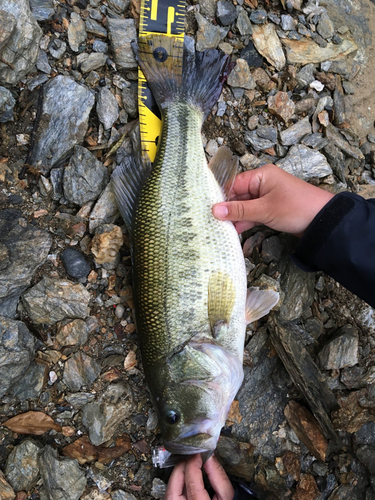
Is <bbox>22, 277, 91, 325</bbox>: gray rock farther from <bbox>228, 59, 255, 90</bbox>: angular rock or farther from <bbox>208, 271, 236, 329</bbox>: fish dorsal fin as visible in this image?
<bbox>228, 59, 255, 90</bbox>: angular rock

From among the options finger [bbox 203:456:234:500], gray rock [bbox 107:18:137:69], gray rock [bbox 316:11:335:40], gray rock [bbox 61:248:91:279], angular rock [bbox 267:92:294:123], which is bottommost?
finger [bbox 203:456:234:500]

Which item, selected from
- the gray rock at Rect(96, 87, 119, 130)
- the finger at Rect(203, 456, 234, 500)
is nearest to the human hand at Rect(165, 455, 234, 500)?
the finger at Rect(203, 456, 234, 500)

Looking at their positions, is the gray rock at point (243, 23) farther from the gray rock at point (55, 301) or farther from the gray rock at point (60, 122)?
the gray rock at point (55, 301)

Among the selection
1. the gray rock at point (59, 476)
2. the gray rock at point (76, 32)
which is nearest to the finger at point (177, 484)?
the gray rock at point (59, 476)

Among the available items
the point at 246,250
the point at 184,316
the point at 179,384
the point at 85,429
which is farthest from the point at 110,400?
the point at 246,250

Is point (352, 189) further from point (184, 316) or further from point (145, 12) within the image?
point (145, 12)
